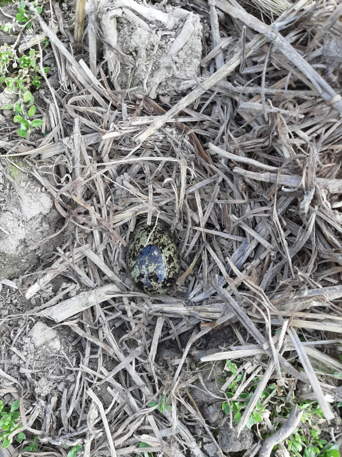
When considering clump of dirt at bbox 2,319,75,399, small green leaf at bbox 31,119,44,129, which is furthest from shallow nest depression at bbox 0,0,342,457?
small green leaf at bbox 31,119,44,129

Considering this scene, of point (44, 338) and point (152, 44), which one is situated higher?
point (152, 44)

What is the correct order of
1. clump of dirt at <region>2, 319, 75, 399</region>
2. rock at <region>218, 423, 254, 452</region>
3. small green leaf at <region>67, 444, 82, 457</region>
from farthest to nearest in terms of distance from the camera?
clump of dirt at <region>2, 319, 75, 399</region>
small green leaf at <region>67, 444, 82, 457</region>
rock at <region>218, 423, 254, 452</region>

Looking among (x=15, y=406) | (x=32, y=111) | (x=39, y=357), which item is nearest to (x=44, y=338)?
(x=39, y=357)

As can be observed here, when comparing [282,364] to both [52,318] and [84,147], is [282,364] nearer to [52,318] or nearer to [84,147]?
[52,318]

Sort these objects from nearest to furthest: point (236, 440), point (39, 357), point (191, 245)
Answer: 1. point (236, 440)
2. point (39, 357)
3. point (191, 245)

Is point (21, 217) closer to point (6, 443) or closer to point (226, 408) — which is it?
point (6, 443)

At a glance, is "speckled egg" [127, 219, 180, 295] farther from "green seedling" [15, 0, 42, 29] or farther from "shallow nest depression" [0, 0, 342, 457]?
"green seedling" [15, 0, 42, 29]

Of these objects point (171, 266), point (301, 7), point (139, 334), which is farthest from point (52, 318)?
point (301, 7)
